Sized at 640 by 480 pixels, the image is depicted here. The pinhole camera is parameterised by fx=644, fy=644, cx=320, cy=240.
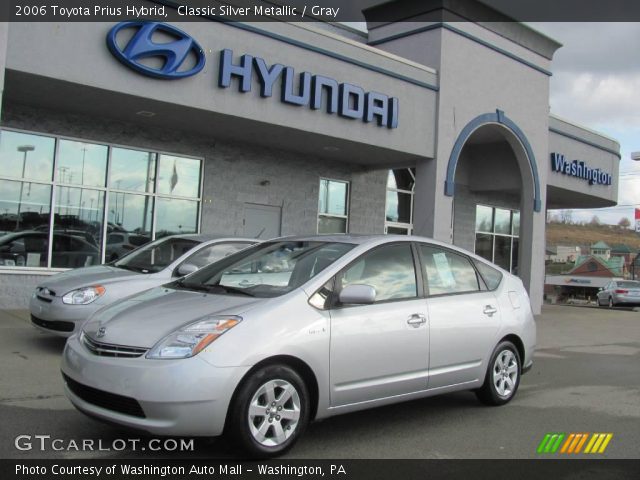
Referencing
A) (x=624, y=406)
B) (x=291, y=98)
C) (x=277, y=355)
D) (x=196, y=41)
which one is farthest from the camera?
(x=291, y=98)

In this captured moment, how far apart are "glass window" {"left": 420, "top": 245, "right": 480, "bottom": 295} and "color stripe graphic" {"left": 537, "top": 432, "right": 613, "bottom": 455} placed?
1.49m

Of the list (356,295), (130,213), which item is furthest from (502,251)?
(356,295)

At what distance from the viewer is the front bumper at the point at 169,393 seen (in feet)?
13.2

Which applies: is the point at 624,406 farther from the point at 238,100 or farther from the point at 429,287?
the point at 238,100

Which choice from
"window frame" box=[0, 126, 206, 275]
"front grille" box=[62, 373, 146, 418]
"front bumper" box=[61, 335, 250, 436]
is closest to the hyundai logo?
"window frame" box=[0, 126, 206, 275]

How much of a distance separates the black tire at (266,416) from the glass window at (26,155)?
370 inches

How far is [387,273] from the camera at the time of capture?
5.49 meters

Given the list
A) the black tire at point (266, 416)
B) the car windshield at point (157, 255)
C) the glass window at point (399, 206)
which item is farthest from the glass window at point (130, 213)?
the black tire at point (266, 416)

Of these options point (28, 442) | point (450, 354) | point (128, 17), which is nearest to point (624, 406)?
point (450, 354)

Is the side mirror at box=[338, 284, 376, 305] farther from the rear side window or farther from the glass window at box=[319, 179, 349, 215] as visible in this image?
the glass window at box=[319, 179, 349, 215]

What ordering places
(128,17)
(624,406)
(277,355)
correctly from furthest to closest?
1. (128,17)
2. (624,406)
3. (277,355)

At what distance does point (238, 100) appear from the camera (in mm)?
11820

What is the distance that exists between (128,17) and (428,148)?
24.6 feet

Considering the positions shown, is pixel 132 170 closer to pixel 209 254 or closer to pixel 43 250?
pixel 43 250
